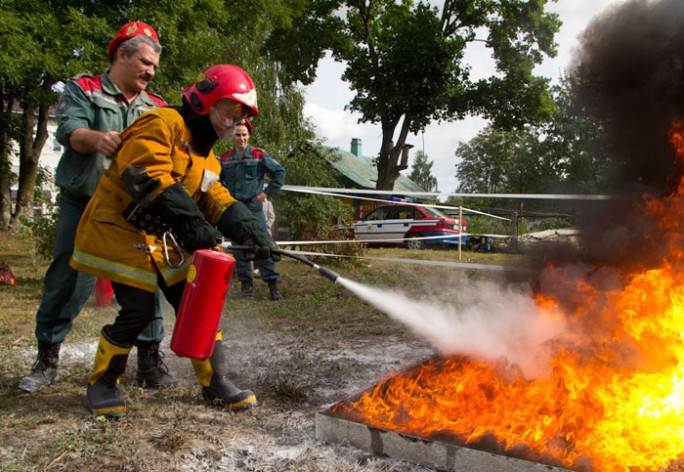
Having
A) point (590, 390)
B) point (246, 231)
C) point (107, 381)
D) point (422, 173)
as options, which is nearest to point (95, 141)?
point (246, 231)

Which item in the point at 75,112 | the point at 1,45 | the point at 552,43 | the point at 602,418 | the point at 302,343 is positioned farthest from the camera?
the point at 552,43

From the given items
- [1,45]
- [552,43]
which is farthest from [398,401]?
[552,43]

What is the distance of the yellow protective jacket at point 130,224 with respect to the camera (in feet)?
9.10

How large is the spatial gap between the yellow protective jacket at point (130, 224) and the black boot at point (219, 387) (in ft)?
1.68

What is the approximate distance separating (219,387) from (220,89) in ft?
5.41

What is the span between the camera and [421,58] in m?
22.6

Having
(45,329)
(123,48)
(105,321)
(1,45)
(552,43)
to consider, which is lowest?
(105,321)

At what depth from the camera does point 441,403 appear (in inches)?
113

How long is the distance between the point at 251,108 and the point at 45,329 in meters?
1.90

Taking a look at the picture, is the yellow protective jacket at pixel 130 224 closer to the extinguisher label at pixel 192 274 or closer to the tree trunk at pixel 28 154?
the extinguisher label at pixel 192 274

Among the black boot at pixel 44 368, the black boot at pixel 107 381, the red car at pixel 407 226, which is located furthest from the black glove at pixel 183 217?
the red car at pixel 407 226

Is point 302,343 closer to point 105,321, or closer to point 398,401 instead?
point 398,401

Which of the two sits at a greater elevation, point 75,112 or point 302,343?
point 75,112

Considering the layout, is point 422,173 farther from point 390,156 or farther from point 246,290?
point 246,290
